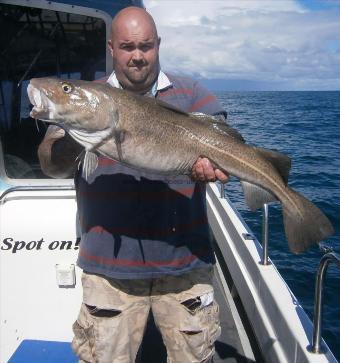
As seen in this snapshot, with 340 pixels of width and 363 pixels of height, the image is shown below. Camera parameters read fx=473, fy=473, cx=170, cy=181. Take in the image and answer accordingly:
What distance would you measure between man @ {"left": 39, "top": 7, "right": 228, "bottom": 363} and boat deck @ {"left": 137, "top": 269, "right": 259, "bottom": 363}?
35.2 inches

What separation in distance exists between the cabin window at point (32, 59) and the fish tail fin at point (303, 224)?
2.03 metres

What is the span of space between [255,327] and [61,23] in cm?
295

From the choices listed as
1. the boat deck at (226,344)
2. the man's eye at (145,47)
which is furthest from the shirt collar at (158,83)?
the boat deck at (226,344)

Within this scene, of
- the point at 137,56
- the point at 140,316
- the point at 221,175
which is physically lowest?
the point at 140,316

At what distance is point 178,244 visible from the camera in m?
2.96

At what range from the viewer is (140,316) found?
9.95 feet

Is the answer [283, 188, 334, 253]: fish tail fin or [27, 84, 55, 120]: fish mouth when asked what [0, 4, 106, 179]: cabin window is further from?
[283, 188, 334, 253]: fish tail fin

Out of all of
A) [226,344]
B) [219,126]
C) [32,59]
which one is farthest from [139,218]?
[32,59]

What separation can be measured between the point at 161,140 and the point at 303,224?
1008 mm

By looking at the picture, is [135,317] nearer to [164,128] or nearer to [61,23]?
[164,128]

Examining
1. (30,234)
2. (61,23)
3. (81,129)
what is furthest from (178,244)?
(61,23)

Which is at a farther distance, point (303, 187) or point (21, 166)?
point (303, 187)

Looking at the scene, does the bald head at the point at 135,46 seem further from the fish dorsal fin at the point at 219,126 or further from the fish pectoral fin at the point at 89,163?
the fish pectoral fin at the point at 89,163

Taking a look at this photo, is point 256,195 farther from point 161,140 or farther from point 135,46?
point 135,46
